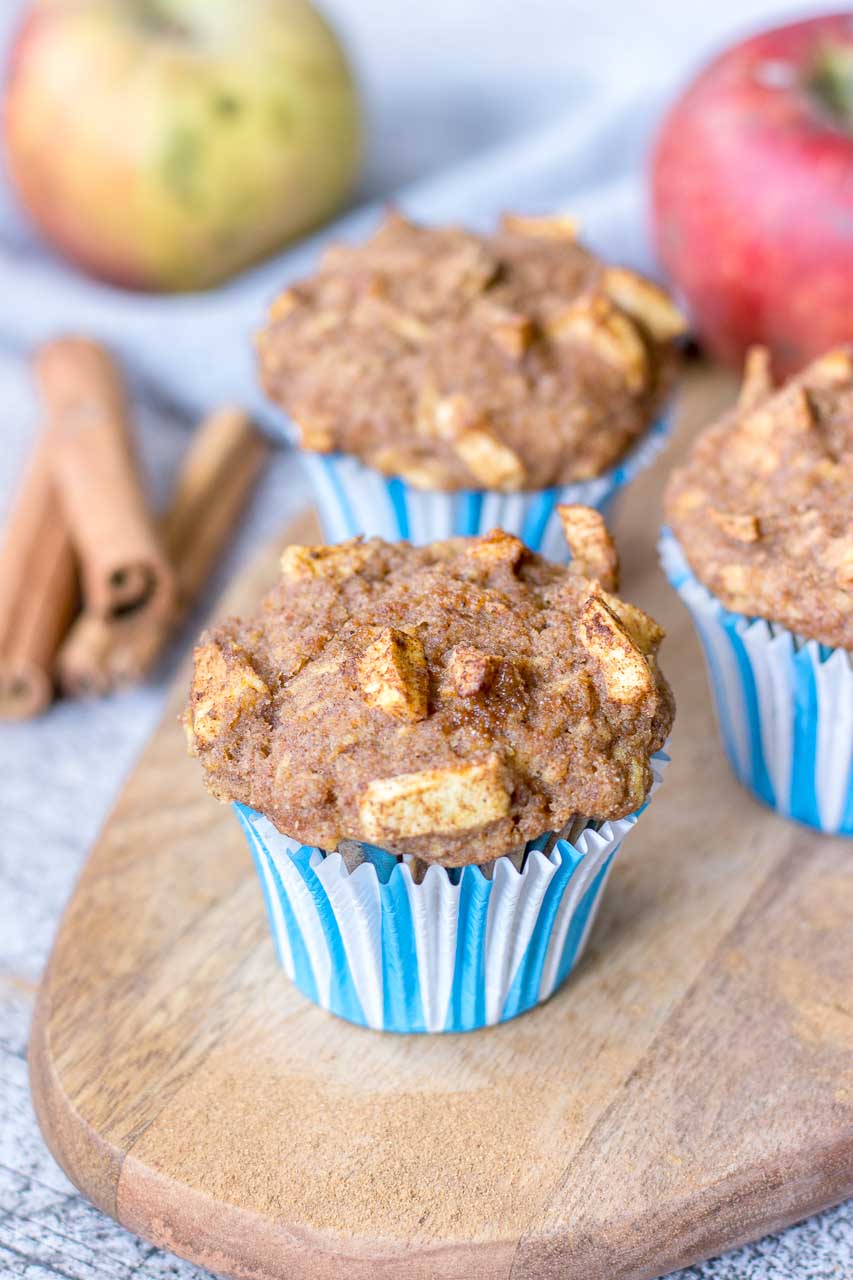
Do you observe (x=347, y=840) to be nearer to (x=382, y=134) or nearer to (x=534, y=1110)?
(x=534, y=1110)

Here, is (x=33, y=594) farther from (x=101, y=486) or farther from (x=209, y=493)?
(x=209, y=493)

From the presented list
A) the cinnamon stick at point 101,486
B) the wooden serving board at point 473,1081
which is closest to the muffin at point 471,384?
the cinnamon stick at point 101,486

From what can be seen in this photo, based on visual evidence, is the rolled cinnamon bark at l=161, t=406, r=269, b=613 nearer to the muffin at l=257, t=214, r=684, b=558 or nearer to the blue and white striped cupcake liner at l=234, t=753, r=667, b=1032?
the muffin at l=257, t=214, r=684, b=558

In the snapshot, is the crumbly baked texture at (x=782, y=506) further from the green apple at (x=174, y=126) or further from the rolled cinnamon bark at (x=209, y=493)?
the green apple at (x=174, y=126)

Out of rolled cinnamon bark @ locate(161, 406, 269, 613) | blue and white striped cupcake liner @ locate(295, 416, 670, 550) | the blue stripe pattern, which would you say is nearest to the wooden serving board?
the blue stripe pattern

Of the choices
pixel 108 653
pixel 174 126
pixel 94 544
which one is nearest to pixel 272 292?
pixel 174 126
